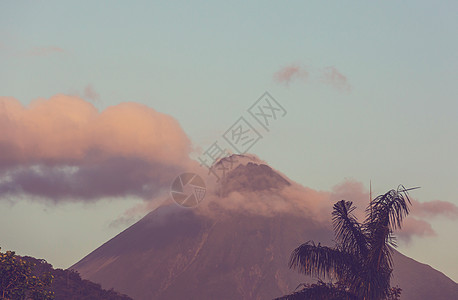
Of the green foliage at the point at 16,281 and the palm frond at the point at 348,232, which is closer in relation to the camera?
the palm frond at the point at 348,232

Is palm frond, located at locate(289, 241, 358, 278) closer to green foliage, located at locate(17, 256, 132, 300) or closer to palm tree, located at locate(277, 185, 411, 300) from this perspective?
palm tree, located at locate(277, 185, 411, 300)

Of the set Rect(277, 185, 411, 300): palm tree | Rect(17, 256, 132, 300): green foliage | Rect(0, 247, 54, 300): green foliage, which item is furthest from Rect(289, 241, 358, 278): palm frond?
Rect(17, 256, 132, 300): green foliage

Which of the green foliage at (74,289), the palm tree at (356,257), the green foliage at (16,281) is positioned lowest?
the palm tree at (356,257)

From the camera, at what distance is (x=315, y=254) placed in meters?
21.8

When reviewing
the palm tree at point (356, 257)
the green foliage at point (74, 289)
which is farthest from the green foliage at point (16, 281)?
the green foliage at point (74, 289)

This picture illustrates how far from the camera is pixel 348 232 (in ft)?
72.9

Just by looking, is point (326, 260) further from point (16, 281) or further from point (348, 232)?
point (16, 281)

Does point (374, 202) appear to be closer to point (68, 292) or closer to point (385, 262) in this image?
point (385, 262)

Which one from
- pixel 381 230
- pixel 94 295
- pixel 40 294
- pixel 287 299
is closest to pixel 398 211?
pixel 381 230

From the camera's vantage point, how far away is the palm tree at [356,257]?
2139cm

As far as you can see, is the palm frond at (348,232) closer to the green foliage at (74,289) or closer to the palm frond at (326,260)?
the palm frond at (326,260)

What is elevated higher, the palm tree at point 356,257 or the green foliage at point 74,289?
the green foliage at point 74,289

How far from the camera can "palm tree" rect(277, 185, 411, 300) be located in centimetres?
2139

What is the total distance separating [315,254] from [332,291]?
115 cm
